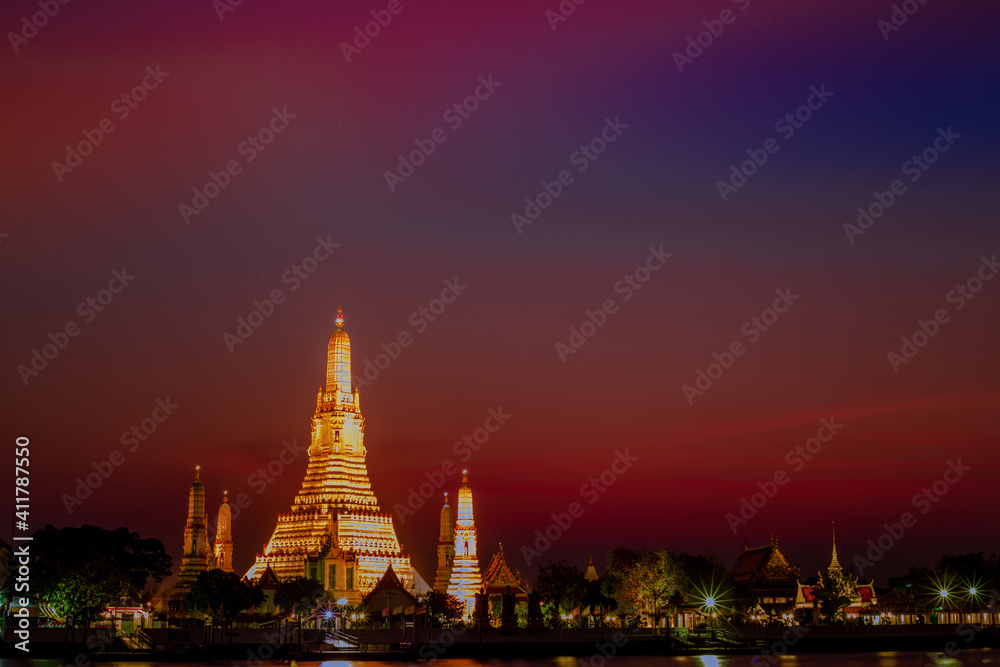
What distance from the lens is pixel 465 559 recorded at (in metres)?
140

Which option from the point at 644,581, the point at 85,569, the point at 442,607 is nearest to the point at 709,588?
Answer: the point at 644,581

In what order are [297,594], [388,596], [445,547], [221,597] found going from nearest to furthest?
[221,597]
[297,594]
[388,596]
[445,547]

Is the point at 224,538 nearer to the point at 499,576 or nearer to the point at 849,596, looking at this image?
the point at 499,576

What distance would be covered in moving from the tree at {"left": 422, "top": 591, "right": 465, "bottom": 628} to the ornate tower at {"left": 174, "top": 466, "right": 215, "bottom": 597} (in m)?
22.2

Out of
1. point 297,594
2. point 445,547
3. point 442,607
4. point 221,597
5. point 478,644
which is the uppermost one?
point 445,547

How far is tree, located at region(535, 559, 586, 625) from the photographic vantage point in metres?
118

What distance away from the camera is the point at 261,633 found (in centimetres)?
10838

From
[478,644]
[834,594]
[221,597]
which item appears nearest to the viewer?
[478,644]

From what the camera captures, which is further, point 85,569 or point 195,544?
point 195,544

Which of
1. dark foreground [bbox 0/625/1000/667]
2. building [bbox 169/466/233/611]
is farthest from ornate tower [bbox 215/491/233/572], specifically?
dark foreground [bbox 0/625/1000/667]

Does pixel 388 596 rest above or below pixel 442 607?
above

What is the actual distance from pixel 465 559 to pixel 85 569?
52.5 m

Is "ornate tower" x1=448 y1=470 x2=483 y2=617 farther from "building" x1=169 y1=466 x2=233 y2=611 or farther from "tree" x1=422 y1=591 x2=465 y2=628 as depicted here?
"building" x1=169 y1=466 x2=233 y2=611

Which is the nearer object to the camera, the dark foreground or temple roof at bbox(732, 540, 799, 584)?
the dark foreground
